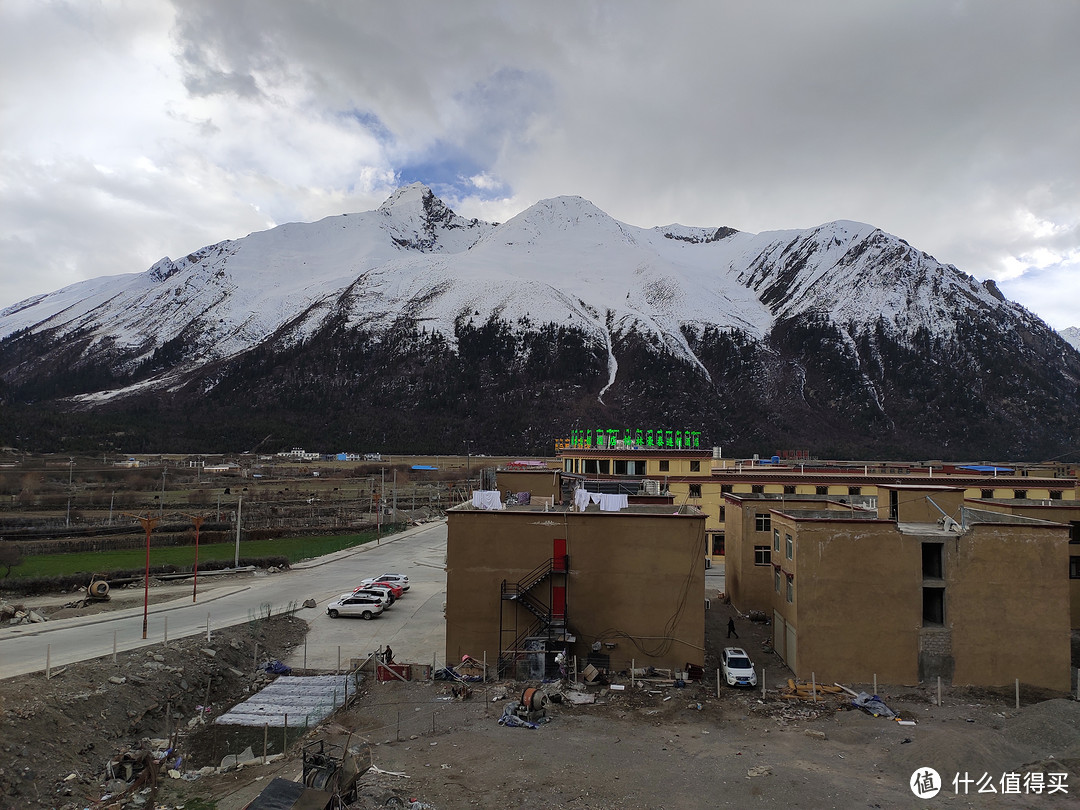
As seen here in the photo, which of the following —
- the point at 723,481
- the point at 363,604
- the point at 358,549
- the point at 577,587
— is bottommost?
the point at 358,549

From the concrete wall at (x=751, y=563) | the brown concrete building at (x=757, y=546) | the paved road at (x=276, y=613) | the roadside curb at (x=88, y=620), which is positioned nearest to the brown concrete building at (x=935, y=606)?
the brown concrete building at (x=757, y=546)

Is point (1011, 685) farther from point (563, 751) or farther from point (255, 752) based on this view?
point (255, 752)

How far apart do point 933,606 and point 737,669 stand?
28.3 ft

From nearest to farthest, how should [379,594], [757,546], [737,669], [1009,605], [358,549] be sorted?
[737,669] → [1009,605] → [757,546] → [379,594] → [358,549]

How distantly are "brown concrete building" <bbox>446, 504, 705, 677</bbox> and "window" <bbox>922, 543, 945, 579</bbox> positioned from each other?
29.7 ft

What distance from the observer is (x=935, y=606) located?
25.4 m

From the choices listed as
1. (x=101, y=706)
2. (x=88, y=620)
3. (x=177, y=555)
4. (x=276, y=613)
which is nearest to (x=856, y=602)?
(x=101, y=706)

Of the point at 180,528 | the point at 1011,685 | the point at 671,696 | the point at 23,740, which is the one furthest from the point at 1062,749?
the point at 180,528

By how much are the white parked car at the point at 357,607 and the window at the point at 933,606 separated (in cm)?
2672

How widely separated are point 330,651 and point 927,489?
104 feet

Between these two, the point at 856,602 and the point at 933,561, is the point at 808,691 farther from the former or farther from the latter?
the point at 933,561

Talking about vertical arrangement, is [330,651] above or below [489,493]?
below

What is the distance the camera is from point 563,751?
18375 millimetres

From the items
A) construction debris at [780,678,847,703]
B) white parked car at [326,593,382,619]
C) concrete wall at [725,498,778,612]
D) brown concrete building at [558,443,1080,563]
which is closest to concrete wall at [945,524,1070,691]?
construction debris at [780,678,847,703]
